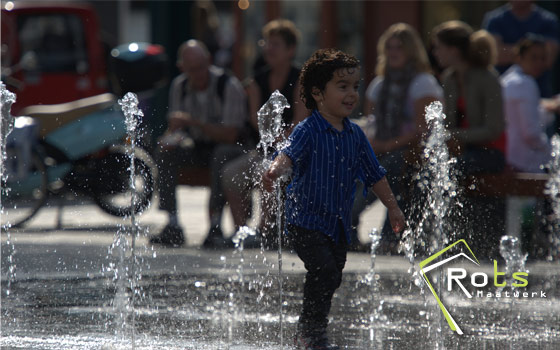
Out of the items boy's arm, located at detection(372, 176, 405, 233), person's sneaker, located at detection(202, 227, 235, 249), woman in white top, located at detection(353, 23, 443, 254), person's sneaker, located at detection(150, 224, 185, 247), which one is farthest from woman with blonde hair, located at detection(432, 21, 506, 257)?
boy's arm, located at detection(372, 176, 405, 233)

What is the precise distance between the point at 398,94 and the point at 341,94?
296 centimetres

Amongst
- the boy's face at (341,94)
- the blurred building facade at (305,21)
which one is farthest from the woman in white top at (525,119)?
the blurred building facade at (305,21)

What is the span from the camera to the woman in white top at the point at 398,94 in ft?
23.2

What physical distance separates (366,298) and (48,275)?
171 centimetres

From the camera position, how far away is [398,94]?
7.29 meters

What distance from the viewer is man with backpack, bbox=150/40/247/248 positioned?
767 cm

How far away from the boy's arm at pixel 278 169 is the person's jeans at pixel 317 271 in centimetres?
28

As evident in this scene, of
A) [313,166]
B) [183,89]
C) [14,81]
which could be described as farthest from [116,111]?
[313,166]

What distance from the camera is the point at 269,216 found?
5.71 meters

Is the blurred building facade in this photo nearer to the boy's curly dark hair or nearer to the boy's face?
the boy's curly dark hair

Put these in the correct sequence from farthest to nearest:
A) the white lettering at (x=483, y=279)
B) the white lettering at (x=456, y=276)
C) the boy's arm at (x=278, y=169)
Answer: the white lettering at (x=483, y=279) → the white lettering at (x=456, y=276) → the boy's arm at (x=278, y=169)

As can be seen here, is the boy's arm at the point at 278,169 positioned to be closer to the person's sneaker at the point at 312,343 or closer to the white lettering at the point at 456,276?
the person's sneaker at the point at 312,343

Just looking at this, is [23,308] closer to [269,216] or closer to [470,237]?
[269,216]

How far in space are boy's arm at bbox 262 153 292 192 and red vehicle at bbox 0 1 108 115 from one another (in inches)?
362
